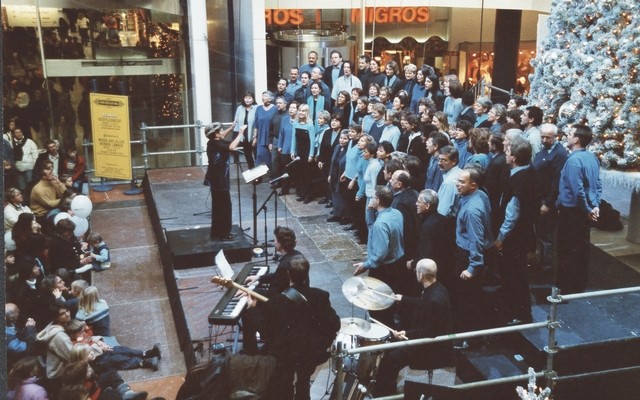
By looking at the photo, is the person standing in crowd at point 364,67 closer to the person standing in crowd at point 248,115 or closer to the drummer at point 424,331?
the person standing in crowd at point 248,115

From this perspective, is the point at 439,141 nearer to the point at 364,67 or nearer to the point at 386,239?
the point at 386,239

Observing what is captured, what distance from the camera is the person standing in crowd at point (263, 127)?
40.6 ft

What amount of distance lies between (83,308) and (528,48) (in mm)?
14888

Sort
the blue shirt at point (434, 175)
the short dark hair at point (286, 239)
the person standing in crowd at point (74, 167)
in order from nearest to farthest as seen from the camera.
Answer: the short dark hair at point (286, 239), the blue shirt at point (434, 175), the person standing in crowd at point (74, 167)

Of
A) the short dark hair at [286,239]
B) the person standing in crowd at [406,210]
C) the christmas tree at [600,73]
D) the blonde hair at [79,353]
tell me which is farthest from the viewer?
the christmas tree at [600,73]

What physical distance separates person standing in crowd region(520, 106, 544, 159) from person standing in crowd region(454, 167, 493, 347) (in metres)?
2.14

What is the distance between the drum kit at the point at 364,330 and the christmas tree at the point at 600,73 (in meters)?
4.82

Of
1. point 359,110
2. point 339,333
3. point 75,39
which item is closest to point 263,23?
point 75,39

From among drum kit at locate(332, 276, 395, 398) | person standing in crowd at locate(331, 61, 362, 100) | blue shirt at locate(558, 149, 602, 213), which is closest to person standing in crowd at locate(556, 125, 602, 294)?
blue shirt at locate(558, 149, 602, 213)

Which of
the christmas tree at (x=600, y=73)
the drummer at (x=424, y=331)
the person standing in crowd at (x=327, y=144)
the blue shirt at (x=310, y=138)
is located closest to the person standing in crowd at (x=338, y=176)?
the person standing in crowd at (x=327, y=144)

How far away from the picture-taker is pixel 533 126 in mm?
8508

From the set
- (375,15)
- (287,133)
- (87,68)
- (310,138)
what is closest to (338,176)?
(310,138)

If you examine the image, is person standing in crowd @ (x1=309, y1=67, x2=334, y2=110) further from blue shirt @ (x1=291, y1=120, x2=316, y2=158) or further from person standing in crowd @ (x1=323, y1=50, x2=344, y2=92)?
blue shirt @ (x1=291, y1=120, x2=316, y2=158)

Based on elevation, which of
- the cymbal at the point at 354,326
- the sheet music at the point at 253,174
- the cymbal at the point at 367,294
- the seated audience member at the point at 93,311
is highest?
the sheet music at the point at 253,174
